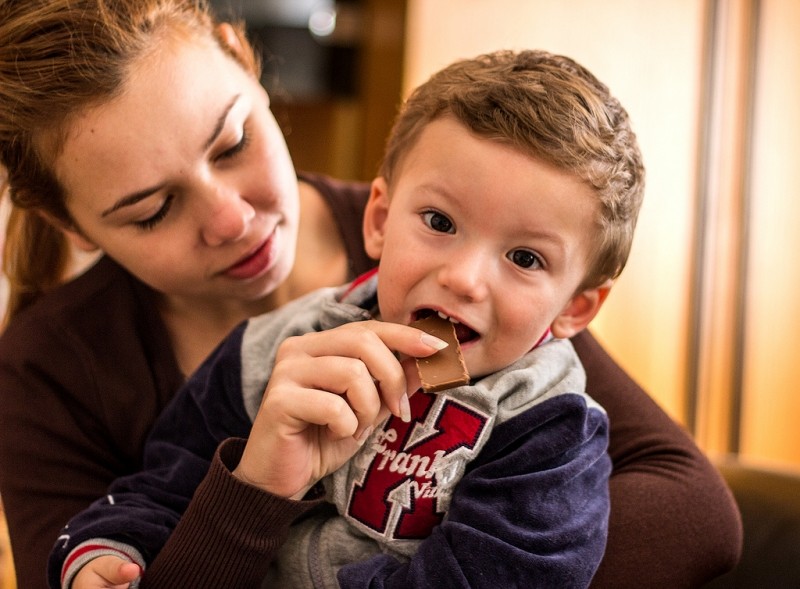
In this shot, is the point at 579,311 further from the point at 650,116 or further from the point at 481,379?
the point at 650,116

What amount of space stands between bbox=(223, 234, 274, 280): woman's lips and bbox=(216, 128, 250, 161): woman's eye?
12cm

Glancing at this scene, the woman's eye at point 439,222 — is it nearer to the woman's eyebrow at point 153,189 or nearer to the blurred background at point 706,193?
the woman's eyebrow at point 153,189

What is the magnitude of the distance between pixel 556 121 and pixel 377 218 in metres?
0.27

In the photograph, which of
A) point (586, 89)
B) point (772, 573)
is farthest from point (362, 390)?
point (772, 573)

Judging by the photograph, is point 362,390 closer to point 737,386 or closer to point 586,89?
point 586,89

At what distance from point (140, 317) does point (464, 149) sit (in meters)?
0.61

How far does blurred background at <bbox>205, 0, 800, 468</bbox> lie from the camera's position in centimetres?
289

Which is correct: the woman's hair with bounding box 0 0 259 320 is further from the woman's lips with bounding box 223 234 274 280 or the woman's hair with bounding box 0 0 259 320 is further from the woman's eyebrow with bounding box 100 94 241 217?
the woman's lips with bounding box 223 234 274 280

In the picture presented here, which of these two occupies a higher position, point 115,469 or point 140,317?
point 140,317

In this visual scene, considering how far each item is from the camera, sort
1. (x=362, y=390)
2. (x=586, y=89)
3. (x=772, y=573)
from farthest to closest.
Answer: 1. (x=772, y=573)
2. (x=586, y=89)
3. (x=362, y=390)

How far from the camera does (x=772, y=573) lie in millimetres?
1284

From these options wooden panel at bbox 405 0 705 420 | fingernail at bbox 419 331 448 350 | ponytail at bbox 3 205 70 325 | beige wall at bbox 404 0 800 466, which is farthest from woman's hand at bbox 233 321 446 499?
beige wall at bbox 404 0 800 466

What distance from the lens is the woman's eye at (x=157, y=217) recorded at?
1.14 metres

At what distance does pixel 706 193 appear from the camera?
296cm
